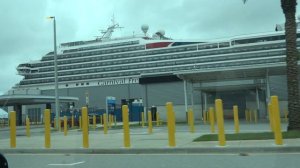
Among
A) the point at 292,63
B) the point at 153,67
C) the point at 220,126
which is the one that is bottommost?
the point at 220,126

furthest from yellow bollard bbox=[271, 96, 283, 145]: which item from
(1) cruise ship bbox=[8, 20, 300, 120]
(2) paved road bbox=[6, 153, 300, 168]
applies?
(1) cruise ship bbox=[8, 20, 300, 120]

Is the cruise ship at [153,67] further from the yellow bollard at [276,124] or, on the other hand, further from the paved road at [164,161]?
the paved road at [164,161]

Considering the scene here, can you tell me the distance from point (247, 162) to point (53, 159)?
535cm

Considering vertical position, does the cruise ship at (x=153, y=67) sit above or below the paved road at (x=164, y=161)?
above

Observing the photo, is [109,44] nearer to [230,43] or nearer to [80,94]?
[80,94]

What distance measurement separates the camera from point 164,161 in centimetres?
1105

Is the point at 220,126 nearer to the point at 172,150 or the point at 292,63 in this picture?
the point at 172,150

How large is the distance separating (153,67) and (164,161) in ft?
251

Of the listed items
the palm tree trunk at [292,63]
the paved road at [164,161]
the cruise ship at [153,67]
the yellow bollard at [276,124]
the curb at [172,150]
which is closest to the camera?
the paved road at [164,161]

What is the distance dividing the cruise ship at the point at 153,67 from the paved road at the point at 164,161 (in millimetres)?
28842

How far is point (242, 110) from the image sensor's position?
4497 centimetres

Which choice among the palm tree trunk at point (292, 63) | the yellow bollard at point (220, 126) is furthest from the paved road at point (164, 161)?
the palm tree trunk at point (292, 63)

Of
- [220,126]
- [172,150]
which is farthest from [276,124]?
[172,150]

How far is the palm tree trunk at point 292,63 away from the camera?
15.9m
